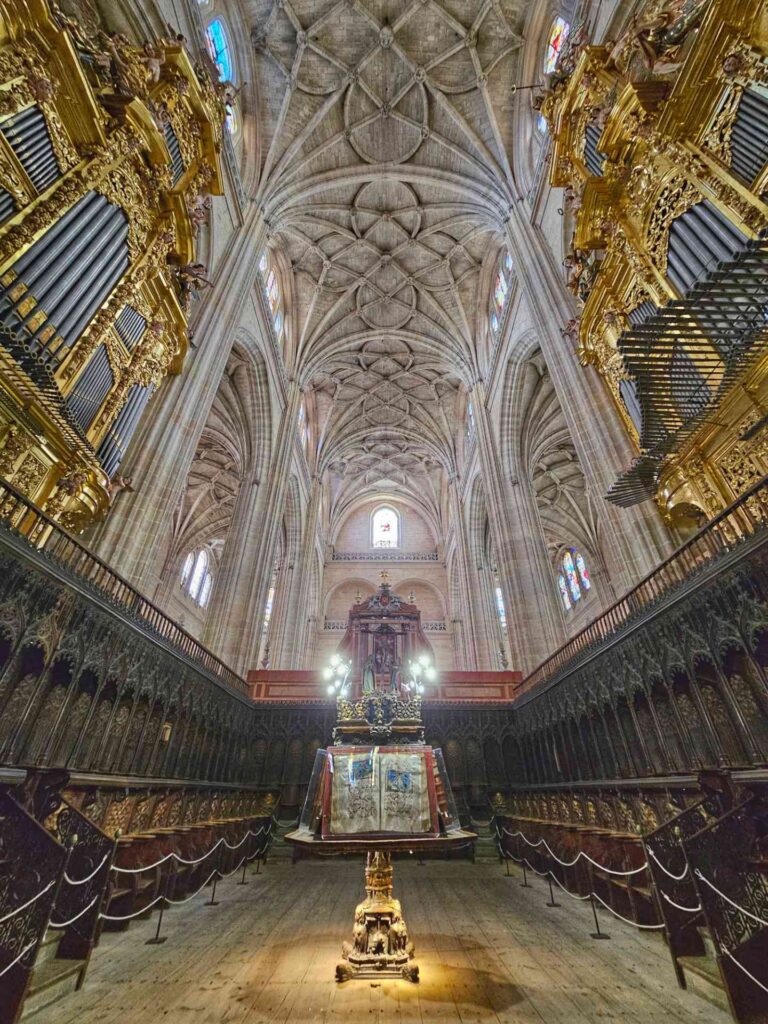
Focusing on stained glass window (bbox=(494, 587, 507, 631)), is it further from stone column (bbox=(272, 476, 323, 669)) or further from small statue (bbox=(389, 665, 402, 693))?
stone column (bbox=(272, 476, 323, 669))

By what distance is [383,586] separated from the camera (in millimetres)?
16594

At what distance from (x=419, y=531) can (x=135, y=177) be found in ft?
88.2

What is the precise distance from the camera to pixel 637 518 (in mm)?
7777

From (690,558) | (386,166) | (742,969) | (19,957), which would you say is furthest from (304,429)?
(742,969)

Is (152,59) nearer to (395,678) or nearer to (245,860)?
(245,860)

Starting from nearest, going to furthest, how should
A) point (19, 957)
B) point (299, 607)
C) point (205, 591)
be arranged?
point (19, 957) → point (299, 607) → point (205, 591)

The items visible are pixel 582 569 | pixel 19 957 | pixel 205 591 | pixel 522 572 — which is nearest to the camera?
pixel 19 957

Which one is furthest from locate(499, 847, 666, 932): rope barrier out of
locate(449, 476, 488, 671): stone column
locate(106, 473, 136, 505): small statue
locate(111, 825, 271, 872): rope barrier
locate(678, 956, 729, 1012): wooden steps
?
locate(449, 476, 488, 671): stone column

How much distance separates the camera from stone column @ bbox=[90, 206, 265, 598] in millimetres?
8031

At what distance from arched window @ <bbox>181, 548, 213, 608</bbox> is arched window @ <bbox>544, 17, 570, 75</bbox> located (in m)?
26.4

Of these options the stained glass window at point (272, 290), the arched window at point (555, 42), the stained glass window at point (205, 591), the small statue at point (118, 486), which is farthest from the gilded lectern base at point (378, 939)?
the stained glass window at point (205, 591)

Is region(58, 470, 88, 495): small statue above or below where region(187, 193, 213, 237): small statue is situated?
below

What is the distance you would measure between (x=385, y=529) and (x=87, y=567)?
2704 cm

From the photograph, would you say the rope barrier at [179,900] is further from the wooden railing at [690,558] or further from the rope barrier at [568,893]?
the wooden railing at [690,558]
